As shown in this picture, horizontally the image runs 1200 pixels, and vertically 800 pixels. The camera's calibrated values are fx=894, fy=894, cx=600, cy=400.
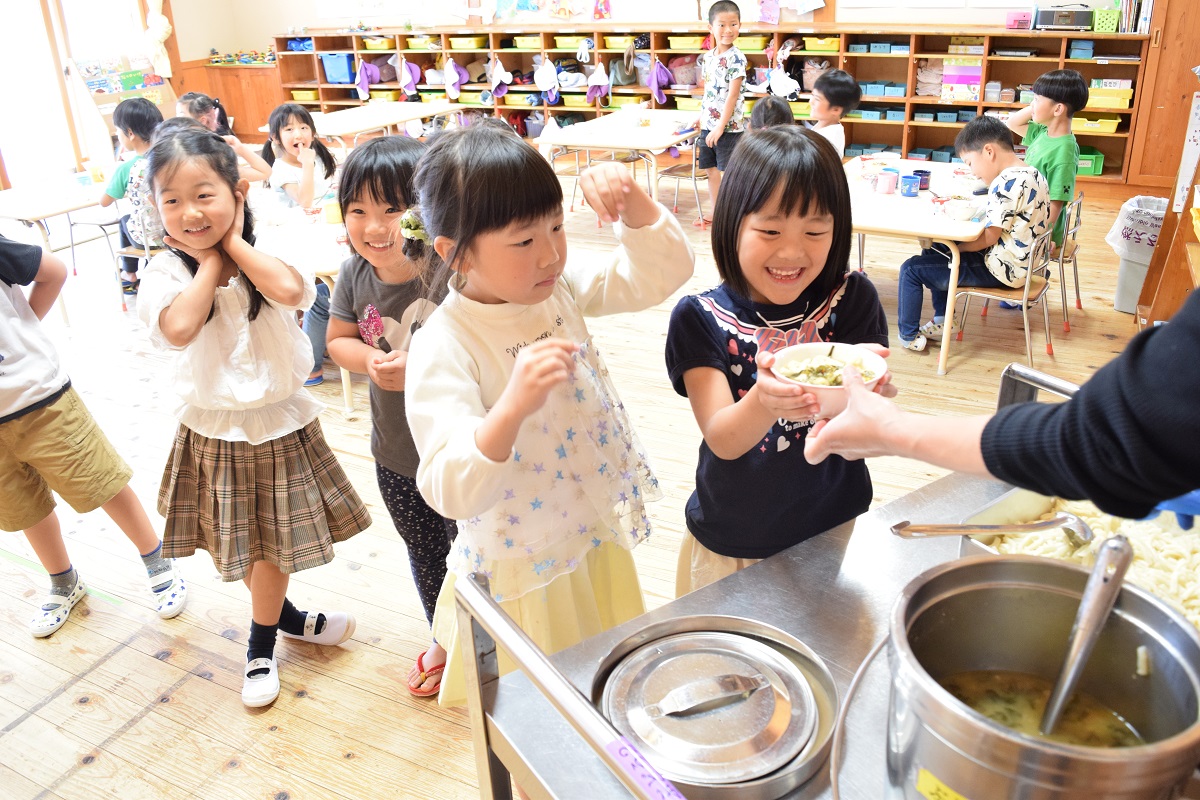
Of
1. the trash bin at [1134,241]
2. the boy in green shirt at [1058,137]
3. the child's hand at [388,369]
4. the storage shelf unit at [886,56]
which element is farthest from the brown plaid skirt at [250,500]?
the storage shelf unit at [886,56]

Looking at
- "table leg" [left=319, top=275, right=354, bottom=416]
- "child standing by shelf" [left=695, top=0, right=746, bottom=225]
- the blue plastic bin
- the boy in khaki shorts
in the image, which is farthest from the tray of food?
the blue plastic bin

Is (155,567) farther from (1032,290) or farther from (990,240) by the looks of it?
(1032,290)

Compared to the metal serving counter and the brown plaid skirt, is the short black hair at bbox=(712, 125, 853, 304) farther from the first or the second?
the brown plaid skirt

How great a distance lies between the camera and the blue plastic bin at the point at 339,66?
9.40 meters

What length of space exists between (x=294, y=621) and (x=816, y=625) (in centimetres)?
180

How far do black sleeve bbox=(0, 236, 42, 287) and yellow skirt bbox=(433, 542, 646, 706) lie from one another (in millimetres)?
1486

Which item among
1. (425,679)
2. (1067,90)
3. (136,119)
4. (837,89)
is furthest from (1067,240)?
(136,119)

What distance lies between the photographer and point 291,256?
384 cm

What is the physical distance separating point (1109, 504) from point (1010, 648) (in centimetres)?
21

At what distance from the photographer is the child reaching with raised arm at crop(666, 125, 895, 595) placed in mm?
1337

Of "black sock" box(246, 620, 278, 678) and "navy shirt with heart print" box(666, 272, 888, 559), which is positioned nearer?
"navy shirt with heart print" box(666, 272, 888, 559)

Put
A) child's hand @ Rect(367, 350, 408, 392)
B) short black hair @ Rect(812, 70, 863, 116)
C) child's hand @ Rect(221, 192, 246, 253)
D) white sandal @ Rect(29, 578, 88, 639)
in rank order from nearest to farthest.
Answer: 1. child's hand @ Rect(367, 350, 408, 392)
2. child's hand @ Rect(221, 192, 246, 253)
3. white sandal @ Rect(29, 578, 88, 639)
4. short black hair @ Rect(812, 70, 863, 116)

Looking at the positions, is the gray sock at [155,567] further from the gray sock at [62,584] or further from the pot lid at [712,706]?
the pot lid at [712,706]

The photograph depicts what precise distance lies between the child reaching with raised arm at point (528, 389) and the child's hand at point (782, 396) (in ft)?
0.80
